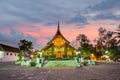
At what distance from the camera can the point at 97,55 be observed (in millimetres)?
80938

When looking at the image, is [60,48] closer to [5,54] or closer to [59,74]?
[5,54]

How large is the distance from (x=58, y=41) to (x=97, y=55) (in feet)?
120

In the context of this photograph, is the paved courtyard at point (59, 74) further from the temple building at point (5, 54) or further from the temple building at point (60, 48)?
the temple building at point (5, 54)

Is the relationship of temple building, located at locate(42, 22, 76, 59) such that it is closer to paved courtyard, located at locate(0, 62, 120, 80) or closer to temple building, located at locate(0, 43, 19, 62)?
temple building, located at locate(0, 43, 19, 62)

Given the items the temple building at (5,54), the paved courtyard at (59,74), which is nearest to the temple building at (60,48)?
the temple building at (5,54)

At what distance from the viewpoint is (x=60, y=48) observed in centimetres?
4984

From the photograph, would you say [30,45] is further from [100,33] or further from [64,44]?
[64,44]

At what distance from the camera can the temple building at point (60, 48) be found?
49500 millimetres

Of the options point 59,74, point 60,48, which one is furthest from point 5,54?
point 59,74

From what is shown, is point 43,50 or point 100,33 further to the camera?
point 100,33

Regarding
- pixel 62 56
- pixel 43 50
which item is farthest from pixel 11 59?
pixel 62 56

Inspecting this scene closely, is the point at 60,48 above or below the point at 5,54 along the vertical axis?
above

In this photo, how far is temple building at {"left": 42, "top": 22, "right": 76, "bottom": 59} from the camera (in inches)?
1949

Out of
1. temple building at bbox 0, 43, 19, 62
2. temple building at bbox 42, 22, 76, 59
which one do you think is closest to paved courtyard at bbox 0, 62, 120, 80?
temple building at bbox 42, 22, 76, 59
